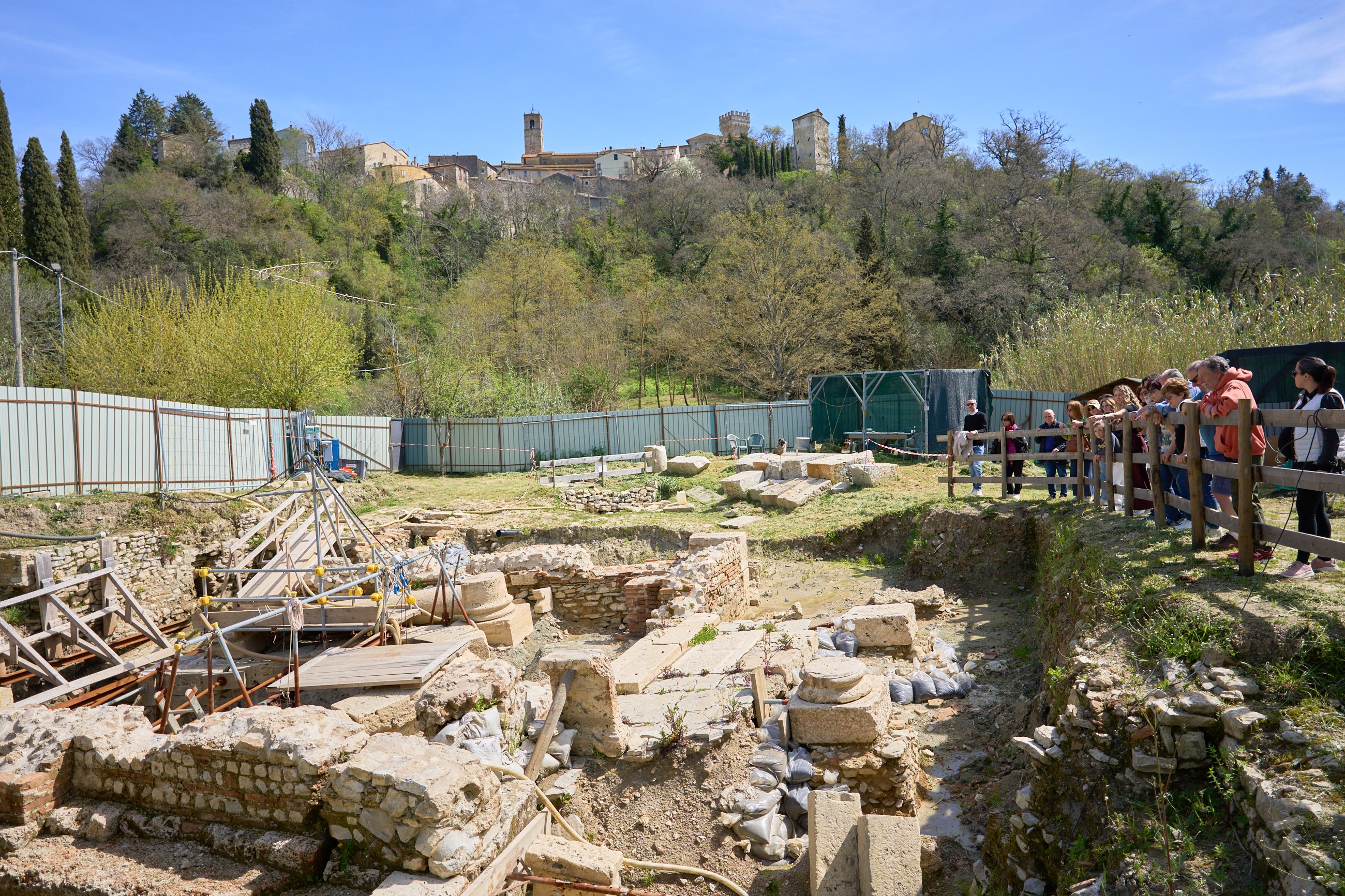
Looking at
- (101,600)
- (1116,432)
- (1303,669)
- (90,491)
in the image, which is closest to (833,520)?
(1116,432)

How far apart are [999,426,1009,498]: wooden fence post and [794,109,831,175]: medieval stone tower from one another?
6488 centimetres

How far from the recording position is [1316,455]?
187 inches

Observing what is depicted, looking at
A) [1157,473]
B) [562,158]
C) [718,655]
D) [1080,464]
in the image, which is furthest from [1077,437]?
[562,158]

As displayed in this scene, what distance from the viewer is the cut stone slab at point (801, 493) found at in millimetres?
15289

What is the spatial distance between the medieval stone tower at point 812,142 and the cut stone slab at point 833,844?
72649mm

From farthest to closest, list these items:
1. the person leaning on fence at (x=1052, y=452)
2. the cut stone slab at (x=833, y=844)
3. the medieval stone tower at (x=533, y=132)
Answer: the medieval stone tower at (x=533, y=132) < the person leaning on fence at (x=1052, y=452) < the cut stone slab at (x=833, y=844)

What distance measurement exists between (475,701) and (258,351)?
18.9 metres

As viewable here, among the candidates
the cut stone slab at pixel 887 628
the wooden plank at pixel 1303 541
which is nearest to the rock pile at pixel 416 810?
the cut stone slab at pixel 887 628

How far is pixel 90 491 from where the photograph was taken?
13.0 metres

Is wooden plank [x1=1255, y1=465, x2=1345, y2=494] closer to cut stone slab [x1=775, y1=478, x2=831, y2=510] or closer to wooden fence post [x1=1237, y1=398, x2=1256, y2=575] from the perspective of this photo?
wooden fence post [x1=1237, y1=398, x2=1256, y2=575]

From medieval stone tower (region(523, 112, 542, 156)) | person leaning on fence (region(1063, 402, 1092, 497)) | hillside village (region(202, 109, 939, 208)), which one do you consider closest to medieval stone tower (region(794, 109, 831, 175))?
hillside village (region(202, 109, 939, 208))

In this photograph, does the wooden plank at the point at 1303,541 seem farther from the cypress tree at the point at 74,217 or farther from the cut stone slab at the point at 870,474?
the cypress tree at the point at 74,217

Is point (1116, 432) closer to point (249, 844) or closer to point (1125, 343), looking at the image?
point (249, 844)

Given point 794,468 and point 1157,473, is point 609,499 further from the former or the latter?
point 1157,473
